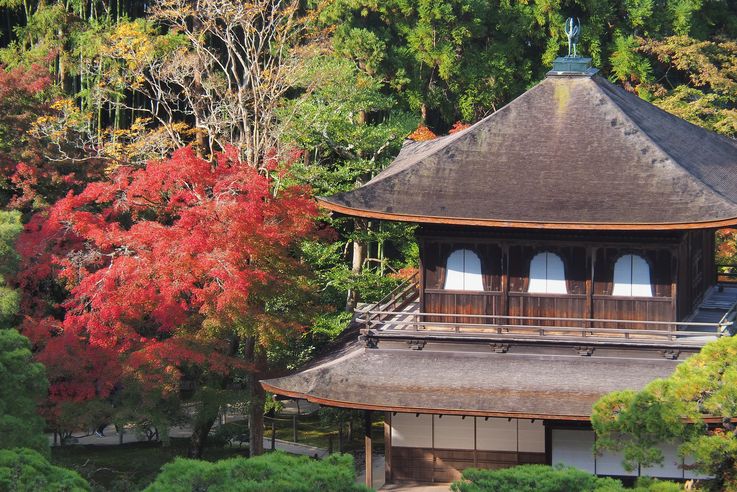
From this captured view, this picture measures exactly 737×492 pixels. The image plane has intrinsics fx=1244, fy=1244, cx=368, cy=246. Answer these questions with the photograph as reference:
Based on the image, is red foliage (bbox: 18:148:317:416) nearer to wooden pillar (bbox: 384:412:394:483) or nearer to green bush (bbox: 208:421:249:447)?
wooden pillar (bbox: 384:412:394:483)

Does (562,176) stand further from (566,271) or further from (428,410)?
(428,410)

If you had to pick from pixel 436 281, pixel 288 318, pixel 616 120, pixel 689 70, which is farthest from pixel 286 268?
pixel 689 70

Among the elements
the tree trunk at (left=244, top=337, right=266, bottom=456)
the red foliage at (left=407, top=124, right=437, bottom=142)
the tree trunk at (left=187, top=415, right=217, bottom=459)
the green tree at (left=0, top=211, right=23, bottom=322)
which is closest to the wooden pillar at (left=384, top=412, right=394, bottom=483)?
the tree trunk at (left=244, top=337, right=266, bottom=456)

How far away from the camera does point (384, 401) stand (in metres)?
24.5

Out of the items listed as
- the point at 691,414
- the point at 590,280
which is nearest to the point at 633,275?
the point at 590,280

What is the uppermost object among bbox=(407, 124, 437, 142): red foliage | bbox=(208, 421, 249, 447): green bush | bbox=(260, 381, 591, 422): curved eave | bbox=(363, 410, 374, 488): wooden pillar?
bbox=(407, 124, 437, 142): red foliage

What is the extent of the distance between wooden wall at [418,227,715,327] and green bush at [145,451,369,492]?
8.25m

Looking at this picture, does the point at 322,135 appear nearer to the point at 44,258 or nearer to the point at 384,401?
the point at 44,258

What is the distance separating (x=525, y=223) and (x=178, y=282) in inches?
299

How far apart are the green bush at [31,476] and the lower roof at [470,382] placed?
759 centimetres

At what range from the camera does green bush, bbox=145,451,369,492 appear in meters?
17.8

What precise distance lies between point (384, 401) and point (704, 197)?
7522mm

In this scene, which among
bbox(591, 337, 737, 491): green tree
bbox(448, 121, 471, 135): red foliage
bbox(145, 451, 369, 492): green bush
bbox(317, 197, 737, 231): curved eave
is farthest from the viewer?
bbox(448, 121, 471, 135): red foliage

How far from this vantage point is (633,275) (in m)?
25.7
